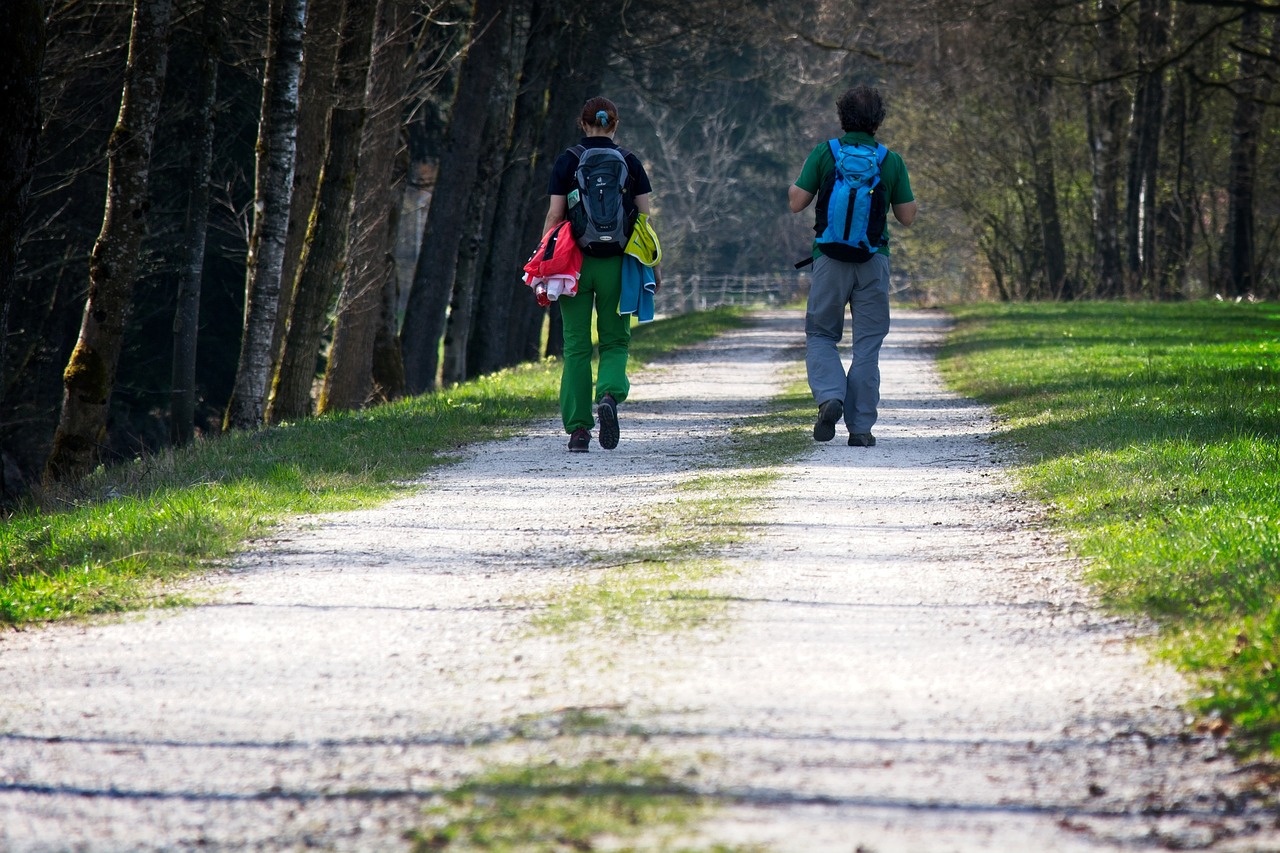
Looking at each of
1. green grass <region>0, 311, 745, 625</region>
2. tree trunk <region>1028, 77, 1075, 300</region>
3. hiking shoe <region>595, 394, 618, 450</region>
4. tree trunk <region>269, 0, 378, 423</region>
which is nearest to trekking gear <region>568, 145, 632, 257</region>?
hiking shoe <region>595, 394, 618, 450</region>

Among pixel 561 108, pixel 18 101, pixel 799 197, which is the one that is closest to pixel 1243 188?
pixel 561 108

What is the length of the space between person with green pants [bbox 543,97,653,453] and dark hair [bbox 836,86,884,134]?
4.22 ft

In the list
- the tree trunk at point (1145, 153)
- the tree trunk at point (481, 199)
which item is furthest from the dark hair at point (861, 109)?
the tree trunk at point (1145, 153)

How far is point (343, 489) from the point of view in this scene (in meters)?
8.34

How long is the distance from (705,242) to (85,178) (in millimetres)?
44772

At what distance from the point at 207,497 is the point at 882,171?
4.45m

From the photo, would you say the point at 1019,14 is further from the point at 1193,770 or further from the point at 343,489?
the point at 1193,770

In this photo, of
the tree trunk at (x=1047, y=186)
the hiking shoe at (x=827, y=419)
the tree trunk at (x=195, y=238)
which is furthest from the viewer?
the tree trunk at (x=1047, y=186)

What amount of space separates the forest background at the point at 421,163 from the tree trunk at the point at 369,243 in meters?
0.04

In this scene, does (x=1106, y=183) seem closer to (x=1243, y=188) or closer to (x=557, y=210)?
(x=1243, y=188)

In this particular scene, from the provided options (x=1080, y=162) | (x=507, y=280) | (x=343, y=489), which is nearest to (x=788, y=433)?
(x=343, y=489)

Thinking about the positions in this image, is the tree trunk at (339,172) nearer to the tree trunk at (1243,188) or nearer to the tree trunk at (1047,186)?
the tree trunk at (1243,188)

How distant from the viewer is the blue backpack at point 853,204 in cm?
902

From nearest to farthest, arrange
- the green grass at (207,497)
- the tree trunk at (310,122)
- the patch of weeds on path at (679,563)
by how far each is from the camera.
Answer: the patch of weeds on path at (679,563) < the green grass at (207,497) < the tree trunk at (310,122)
